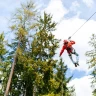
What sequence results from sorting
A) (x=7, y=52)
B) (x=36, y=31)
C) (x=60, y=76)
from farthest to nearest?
(x=60, y=76), (x=7, y=52), (x=36, y=31)

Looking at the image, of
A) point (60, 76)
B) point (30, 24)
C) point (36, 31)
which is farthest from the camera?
point (60, 76)

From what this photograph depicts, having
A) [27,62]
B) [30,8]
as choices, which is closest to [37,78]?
[27,62]

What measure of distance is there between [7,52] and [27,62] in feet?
12.8

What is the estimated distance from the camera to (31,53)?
26.4 meters

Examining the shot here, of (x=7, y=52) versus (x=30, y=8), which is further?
(x=7, y=52)

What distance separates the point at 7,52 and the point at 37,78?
571 cm

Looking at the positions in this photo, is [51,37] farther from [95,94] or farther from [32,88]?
[95,94]

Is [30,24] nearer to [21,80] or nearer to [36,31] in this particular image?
[36,31]

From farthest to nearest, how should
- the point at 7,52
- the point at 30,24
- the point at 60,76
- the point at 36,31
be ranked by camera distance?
the point at 60,76
the point at 7,52
the point at 36,31
the point at 30,24

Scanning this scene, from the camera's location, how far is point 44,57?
26.5 m

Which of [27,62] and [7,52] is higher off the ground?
[7,52]

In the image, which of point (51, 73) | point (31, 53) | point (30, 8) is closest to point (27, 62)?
point (31, 53)

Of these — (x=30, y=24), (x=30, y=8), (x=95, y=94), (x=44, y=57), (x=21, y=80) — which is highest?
(x=30, y=8)

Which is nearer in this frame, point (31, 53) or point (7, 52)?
point (31, 53)
